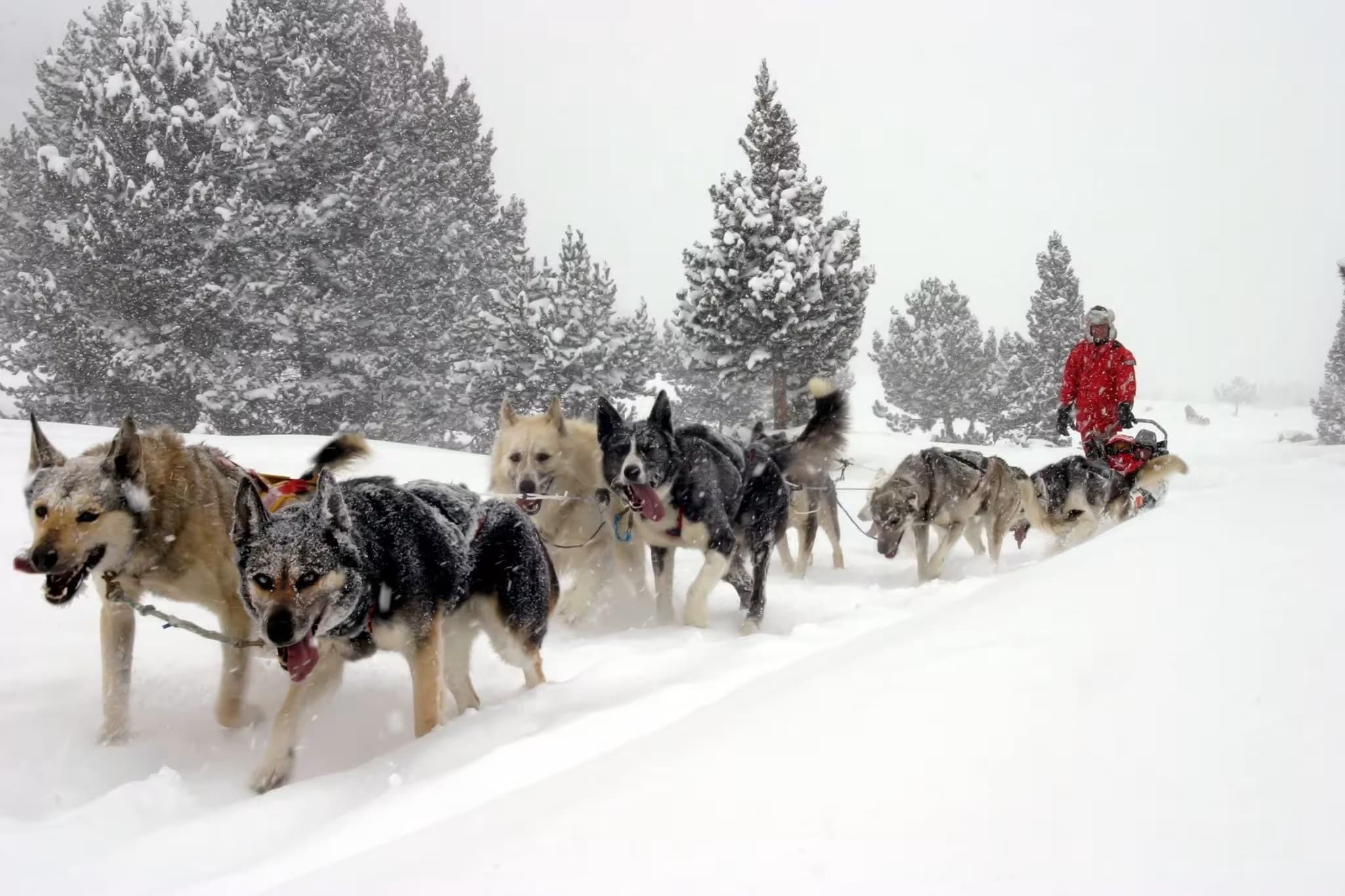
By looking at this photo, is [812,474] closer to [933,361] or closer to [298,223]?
[298,223]

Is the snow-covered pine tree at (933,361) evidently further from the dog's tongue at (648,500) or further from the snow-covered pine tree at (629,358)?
the dog's tongue at (648,500)

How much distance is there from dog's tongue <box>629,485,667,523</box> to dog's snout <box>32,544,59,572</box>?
10.3 ft

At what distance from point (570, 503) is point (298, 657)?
3.50m

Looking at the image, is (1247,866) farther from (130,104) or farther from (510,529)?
(130,104)

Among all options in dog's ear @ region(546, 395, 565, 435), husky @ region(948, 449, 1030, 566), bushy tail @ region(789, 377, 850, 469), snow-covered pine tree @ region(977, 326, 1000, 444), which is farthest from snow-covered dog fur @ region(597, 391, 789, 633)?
snow-covered pine tree @ region(977, 326, 1000, 444)

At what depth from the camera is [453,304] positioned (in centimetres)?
2734

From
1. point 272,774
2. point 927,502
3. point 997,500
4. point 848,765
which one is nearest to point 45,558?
point 272,774

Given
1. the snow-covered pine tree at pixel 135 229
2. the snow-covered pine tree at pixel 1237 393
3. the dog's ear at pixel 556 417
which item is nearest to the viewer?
the dog's ear at pixel 556 417

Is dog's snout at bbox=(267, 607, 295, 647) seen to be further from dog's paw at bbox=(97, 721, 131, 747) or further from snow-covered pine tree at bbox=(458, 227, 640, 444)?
snow-covered pine tree at bbox=(458, 227, 640, 444)

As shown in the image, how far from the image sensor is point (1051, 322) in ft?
106

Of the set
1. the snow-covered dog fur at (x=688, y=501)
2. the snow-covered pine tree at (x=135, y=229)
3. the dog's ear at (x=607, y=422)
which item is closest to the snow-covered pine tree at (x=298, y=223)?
the snow-covered pine tree at (x=135, y=229)

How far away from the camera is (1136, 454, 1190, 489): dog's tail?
7.52 meters

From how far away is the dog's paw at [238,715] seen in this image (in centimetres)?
346

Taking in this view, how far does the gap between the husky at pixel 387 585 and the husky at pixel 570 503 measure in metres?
1.68
